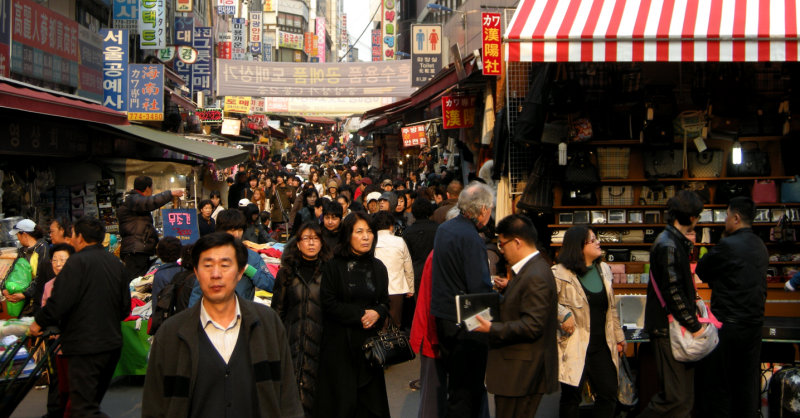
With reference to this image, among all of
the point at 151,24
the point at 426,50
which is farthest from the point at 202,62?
the point at 426,50

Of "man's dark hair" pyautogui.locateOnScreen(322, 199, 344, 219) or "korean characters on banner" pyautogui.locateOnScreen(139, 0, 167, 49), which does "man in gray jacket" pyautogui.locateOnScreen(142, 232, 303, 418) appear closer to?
"man's dark hair" pyautogui.locateOnScreen(322, 199, 344, 219)

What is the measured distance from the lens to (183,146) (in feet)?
45.0

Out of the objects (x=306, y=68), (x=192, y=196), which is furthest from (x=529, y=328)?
(x=306, y=68)

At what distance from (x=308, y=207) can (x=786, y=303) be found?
723cm

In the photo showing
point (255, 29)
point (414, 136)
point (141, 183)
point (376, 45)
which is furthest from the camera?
point (376, 45)

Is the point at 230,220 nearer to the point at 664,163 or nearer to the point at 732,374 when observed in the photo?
the point at 732,374

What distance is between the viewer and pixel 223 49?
3916 cm

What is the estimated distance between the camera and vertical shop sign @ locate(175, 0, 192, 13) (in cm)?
2545

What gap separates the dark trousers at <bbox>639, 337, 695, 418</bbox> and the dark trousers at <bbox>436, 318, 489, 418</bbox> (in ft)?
4.36

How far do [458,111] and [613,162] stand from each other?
4.04m

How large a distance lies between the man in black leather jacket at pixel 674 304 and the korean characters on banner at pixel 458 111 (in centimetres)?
716

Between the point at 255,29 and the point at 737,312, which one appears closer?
the point at 737,312

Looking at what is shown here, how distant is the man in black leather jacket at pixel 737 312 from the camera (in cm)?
557

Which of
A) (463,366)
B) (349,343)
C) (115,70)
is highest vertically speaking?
(115,70)
